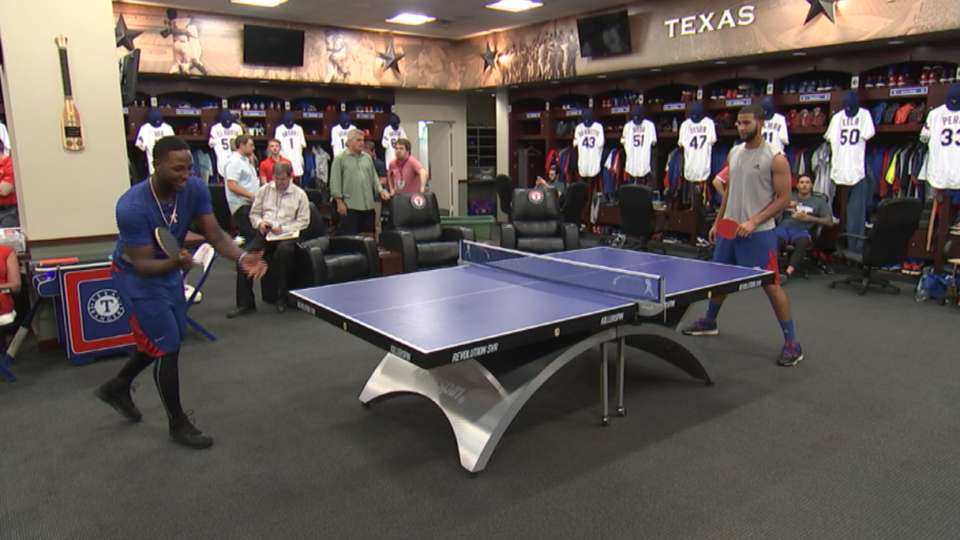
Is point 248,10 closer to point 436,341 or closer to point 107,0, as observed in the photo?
point 107,0

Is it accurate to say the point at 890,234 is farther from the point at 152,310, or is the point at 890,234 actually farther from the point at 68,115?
the point at 68,115

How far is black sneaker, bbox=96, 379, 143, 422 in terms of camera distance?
373 cm

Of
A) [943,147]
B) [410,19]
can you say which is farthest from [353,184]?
[943,147]

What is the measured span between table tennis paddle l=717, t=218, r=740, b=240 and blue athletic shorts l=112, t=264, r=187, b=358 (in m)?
3.35

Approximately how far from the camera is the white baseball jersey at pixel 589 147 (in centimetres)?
1125

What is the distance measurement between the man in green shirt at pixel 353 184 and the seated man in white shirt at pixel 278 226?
3.80 ft

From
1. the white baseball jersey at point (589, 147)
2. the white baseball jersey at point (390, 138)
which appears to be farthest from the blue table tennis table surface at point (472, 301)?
the white baseball jersey at point (390, 138)

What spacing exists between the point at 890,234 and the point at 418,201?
15.0ft

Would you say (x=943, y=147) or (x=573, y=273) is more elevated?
(x=943, y=147)

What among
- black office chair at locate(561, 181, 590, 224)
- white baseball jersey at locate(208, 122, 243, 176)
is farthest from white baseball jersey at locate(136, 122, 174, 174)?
black office chair at locate(561, 181, 590, 224)

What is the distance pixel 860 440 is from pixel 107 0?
5725 millimetres

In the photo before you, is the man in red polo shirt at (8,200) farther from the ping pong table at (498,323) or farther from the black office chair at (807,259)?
the black office chair at (807,259)

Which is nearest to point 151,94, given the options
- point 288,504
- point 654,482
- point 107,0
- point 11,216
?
point 11,216

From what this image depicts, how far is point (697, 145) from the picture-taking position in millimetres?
9758
